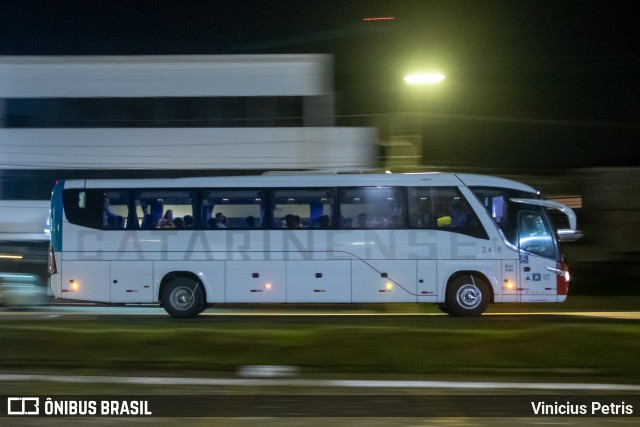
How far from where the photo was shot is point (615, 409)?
803 centimetres

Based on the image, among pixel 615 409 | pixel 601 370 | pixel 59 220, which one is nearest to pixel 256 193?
pixel 59 220

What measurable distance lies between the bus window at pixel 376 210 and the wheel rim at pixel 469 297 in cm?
192

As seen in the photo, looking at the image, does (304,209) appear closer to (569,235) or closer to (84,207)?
(84,207)

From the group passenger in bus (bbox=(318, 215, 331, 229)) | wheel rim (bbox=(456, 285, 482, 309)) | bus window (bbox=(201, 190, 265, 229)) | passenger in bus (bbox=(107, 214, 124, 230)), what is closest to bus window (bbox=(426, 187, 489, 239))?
wheel rim (bbox=(456, 285, 482, 309))

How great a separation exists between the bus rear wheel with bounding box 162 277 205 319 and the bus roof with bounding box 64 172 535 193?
2.13 m

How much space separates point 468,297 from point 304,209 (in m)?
3.98

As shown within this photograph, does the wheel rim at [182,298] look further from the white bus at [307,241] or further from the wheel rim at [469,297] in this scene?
the wheel rim at [469,297]

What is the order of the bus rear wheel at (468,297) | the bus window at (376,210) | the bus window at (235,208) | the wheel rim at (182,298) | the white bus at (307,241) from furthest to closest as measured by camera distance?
the wheel rim at (182,298) < the bus window at (235,208) < the bus window at (376,210) < the bus rear wheel at (468,297) < the white bus at (307,241)

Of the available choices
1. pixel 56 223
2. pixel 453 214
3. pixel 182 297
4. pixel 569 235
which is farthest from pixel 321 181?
pixel 56 223

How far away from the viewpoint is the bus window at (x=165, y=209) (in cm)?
1628

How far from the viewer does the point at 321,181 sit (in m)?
16.3

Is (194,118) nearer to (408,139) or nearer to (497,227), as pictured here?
(408,139)

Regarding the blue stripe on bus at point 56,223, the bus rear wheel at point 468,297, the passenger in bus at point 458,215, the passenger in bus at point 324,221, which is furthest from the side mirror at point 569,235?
the blue stripe on bus at point 56,223

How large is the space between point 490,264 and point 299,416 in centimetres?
868
